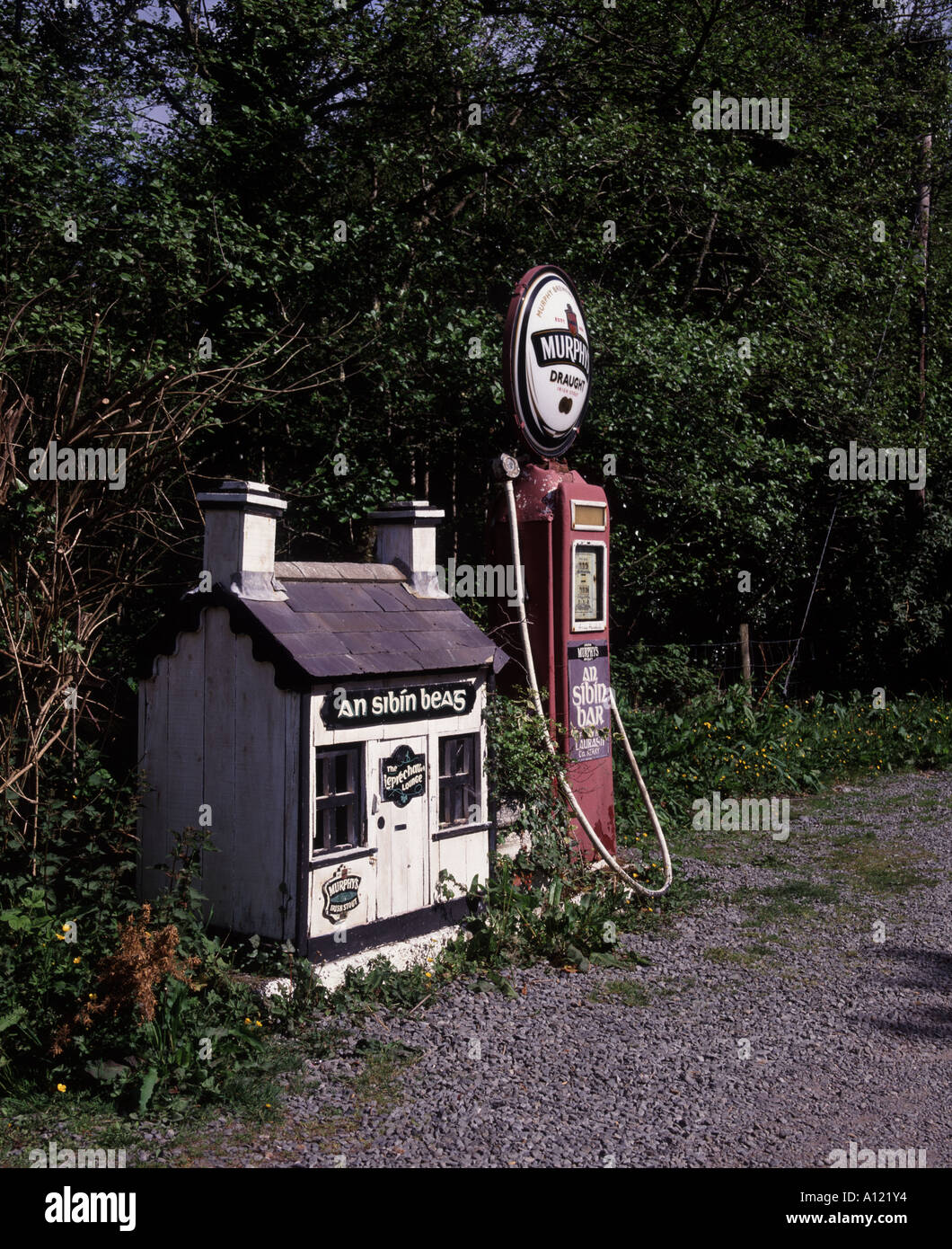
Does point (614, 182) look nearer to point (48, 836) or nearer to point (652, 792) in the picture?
point (652, 792)

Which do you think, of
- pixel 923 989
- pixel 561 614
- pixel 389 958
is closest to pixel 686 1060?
pixel 389 958

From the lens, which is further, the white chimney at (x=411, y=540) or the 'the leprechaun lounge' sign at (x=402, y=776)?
the white chimney at (x=411, y=540)

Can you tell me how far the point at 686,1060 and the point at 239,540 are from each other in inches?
131

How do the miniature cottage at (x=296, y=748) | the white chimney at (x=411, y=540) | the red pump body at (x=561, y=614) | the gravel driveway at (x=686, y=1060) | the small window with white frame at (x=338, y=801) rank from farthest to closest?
the red pump body at (x=561, y=614) → the white chimney at (x=411, y=540) → the small window with white frame at (x=338, y=801) → the miniature cottage at (x=296, y=748) → the gravel driveway at (x=686, y=1060)

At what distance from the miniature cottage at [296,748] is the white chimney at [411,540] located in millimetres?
590

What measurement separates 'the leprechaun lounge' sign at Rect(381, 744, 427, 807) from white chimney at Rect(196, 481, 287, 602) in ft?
3.48

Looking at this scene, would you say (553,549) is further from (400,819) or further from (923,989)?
(923,989)

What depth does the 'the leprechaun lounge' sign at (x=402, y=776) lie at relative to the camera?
602 centimetres

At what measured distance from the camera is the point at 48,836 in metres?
5.80

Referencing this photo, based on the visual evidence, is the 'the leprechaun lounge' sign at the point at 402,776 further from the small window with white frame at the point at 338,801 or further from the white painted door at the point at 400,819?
the small window with white frame at the point at 338,801

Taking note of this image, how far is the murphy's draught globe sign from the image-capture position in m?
7.49

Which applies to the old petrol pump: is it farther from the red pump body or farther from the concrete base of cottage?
the concrete base of cottage

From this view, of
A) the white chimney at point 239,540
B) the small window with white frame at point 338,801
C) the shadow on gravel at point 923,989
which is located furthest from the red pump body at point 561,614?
the shadow on gravel at point 923,989

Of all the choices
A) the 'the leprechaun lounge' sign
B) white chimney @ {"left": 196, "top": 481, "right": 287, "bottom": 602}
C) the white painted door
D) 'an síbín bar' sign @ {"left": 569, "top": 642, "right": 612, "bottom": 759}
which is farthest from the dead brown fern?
'an síbín bar' sign @ {"left": 569, "top": 642, "right": 612, "bottom": 759}
